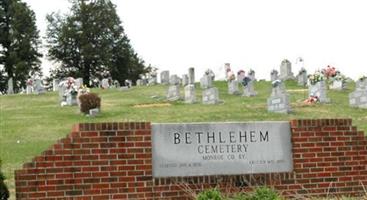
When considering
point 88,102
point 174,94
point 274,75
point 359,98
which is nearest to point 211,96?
point 174,94

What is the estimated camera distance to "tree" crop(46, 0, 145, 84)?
73.7m

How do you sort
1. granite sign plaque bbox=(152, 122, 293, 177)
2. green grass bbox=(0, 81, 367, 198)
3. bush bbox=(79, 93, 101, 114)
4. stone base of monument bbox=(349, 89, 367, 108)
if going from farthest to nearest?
stone base of monument bbox=(349, 89, 367, 108), bush bbox=(79, 93, 101, 114), green grass bbox=(0, 81, 367, 198), granite sign plaque bbox=(152, 122, 293, 177)

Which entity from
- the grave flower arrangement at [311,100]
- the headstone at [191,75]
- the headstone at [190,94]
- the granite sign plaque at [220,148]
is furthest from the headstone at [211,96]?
the granite sign plaque at [220,148]

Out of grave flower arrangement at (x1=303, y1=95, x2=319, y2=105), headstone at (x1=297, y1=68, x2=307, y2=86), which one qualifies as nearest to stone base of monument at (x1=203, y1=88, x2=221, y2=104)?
grave flower arrangement at (x1=303, y1=95, x2=319, y2=105)

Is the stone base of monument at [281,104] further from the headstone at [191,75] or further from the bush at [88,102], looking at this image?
the headstone at [191,75]

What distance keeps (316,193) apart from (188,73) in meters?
34.9

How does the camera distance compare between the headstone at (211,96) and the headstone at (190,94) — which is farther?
the headstone at (190,94)

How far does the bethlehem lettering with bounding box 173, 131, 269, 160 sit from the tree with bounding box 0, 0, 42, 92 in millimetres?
61124

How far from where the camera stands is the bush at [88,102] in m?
26.4

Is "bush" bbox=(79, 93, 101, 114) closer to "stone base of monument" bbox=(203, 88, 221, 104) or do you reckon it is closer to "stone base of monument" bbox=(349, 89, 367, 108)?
"stone base of monument" bbox=(203, 88, 221, 104)

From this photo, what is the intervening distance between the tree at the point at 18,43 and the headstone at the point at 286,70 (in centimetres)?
3292

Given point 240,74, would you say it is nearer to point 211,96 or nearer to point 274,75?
point 274,75

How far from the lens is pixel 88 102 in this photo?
26.5 metres

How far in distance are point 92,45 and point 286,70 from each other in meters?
34.1
